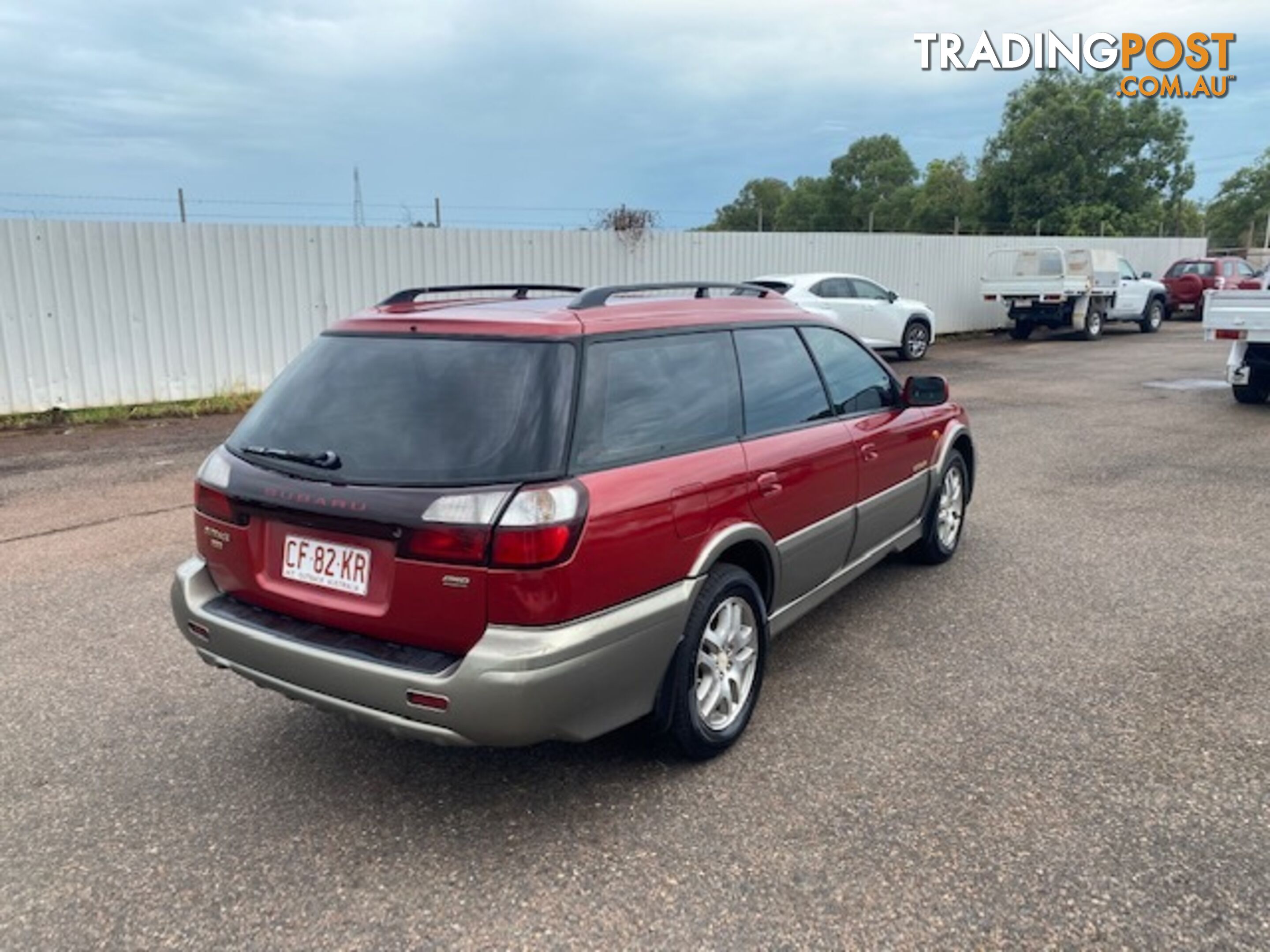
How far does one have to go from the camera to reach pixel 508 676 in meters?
2.55

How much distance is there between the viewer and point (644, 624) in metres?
2.85

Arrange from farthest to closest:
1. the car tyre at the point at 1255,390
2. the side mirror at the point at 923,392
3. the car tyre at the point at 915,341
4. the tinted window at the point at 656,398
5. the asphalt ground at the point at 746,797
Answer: the car tyre at the point at 915,341, the car tyre at the point at 1255,390, the side mirror at the point at 923,392, the tinted window at the point at 656,398, the asphalt ground at the point at 746,797

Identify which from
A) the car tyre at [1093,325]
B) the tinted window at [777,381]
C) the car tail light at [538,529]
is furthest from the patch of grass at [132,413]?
the car tyre at [1093,325]

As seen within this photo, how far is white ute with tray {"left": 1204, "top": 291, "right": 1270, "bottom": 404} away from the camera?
10250 mm

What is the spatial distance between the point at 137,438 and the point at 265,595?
7.91m

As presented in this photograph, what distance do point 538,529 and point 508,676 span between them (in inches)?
16.3

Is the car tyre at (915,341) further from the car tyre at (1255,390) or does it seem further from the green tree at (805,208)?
the green tree at (805,208)

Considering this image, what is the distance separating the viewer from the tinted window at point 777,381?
3643 millimetres

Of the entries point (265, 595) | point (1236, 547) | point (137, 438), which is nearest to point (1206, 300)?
point (1236, 547)

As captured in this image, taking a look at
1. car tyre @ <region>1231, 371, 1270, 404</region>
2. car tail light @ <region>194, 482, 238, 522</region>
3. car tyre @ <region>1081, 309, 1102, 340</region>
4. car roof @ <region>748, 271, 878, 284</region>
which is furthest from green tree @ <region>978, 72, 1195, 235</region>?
car tail light @ <region>194, 482, 238, 522</region>

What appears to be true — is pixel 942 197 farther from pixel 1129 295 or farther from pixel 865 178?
pixel 1129 295

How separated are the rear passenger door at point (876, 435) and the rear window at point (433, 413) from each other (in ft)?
5.78

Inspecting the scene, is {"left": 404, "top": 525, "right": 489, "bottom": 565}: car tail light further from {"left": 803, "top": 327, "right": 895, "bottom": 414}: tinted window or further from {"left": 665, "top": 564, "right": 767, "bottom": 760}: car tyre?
{"left": 803, "top": 327, "right": 895, "bottom": 414}: tinted window

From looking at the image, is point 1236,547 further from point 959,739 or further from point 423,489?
point 423,489
